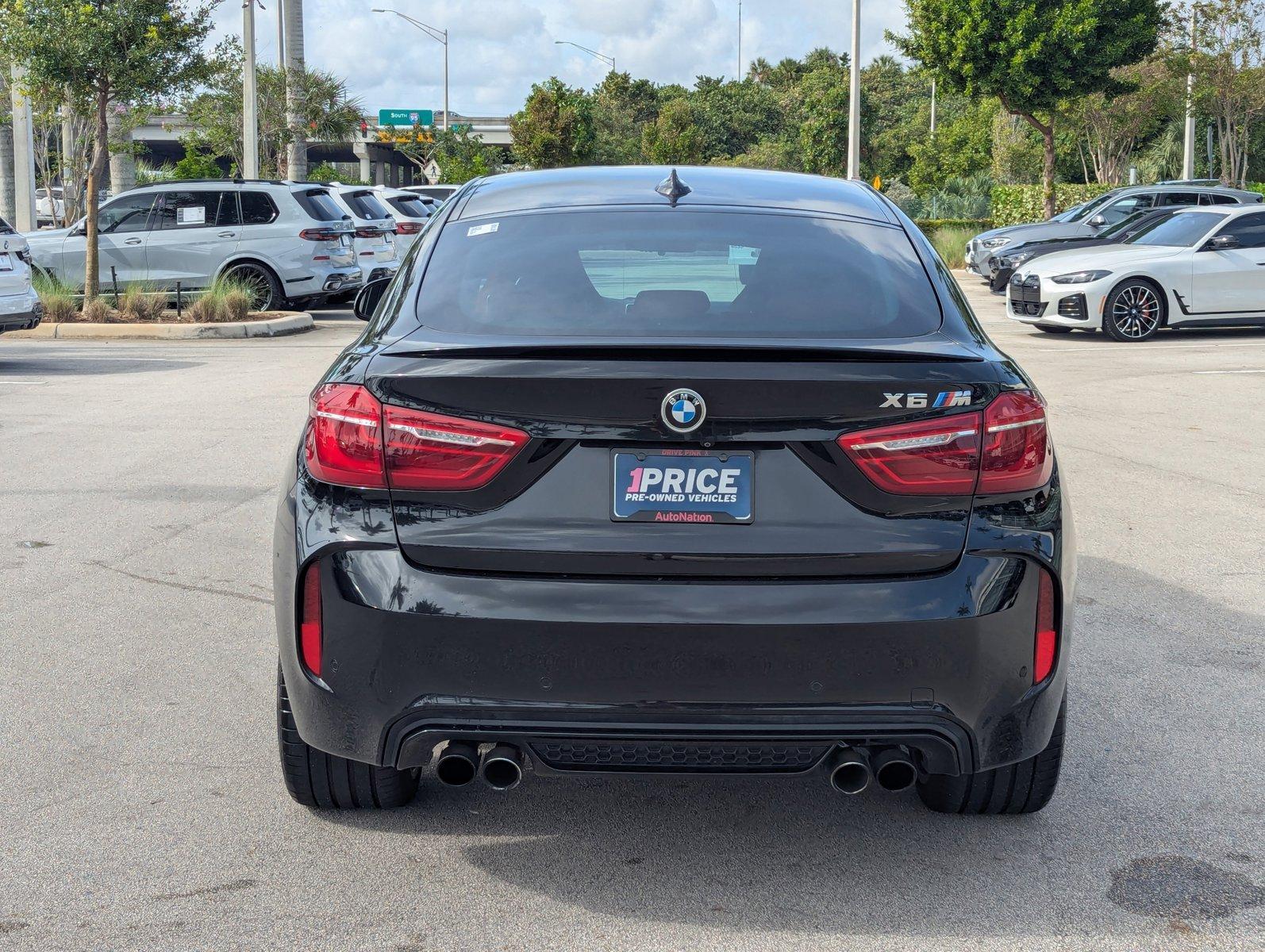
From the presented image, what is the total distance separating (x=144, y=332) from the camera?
58.3 feet

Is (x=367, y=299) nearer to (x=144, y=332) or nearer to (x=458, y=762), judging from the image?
(x=458, y=762)

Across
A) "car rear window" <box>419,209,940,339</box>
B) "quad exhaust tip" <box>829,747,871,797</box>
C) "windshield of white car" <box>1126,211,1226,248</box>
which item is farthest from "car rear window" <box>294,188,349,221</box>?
"quad exhaust tip" <box>829,747,871,797</box>

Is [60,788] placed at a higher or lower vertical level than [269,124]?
lower

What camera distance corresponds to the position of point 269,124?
4019 centimetres

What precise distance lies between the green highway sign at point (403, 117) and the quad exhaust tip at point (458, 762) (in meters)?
101

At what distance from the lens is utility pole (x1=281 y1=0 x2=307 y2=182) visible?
32438mm

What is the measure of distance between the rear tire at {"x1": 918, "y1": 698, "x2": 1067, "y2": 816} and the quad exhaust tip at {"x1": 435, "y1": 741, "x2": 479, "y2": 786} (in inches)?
46.1

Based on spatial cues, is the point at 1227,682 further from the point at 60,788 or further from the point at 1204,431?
the point at 1204,431

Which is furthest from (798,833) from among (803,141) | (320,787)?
(803,141)

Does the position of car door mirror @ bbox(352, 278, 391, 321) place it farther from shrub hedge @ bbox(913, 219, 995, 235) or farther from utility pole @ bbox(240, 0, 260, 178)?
shrub hedge @ bbox(913, 219, 995, 235)

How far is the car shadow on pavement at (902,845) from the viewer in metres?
3.37

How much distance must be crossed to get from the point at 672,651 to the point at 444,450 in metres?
0.64

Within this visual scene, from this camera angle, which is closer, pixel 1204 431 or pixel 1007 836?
pixel 1007 836

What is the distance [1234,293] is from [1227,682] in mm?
14026
